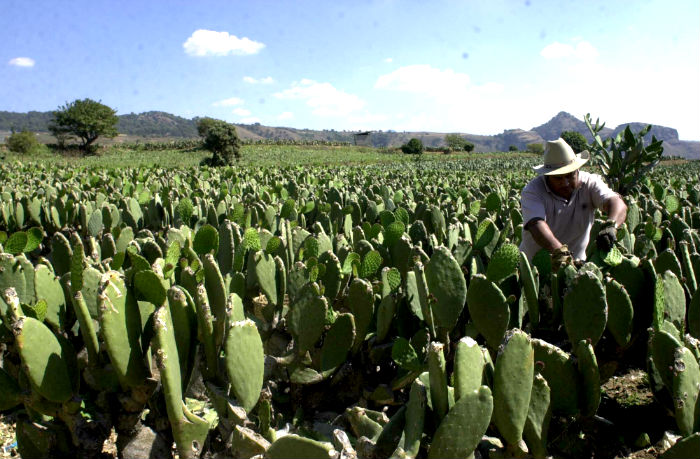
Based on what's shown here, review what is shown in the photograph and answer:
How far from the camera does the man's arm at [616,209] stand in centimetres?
284

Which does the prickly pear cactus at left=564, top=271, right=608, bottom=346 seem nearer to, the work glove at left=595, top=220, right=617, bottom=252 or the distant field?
the work glove at left=595, top=220, right=617, bottom=252

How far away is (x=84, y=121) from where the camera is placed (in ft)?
172

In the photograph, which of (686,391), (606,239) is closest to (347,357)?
(686,391)

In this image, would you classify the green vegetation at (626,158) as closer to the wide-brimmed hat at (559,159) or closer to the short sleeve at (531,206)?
the wide-brimmed hat at (559,159)

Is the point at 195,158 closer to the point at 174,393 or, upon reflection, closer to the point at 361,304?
the point at 361,304

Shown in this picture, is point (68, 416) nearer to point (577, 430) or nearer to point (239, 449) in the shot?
point (239, 449)

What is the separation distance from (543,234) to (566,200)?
21.5 inches

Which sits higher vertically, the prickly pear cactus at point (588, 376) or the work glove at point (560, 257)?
the work glove at point (560, 257)

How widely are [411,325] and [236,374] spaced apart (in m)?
0.82

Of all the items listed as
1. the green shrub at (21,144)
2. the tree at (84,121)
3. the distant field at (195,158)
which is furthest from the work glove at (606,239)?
the tree at (84,121)

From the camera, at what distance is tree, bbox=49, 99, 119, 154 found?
5266cm

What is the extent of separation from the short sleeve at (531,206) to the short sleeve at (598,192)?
1.15ft

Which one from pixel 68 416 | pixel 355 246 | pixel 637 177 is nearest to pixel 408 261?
pixel 355 246

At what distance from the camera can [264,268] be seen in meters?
2.24
